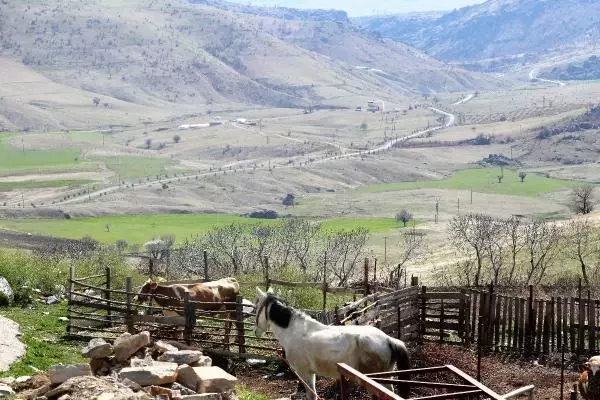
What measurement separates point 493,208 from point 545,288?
3079 inches

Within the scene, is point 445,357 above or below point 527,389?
below

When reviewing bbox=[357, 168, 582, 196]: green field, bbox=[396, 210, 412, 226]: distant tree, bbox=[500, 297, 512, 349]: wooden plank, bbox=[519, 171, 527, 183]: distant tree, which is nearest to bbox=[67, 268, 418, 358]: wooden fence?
bbox=[500, 297, 512, 349]: wooden plank

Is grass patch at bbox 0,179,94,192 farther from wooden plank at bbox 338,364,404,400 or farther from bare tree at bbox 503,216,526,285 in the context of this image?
wooden plank at bbox 338,364,404,400

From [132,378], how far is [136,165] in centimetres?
13472

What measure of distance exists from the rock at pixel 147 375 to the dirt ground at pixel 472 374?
3.68m

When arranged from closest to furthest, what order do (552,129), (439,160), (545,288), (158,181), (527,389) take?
(527,389) → (545,288) → (158,181) → (439,160) → (552,129)

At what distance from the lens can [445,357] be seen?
1852 cm

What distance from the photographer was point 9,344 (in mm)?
18297

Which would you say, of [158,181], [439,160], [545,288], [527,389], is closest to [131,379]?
[527,389]

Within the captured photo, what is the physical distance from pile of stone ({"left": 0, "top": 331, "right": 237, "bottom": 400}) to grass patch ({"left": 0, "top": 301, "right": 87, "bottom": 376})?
7.29ft

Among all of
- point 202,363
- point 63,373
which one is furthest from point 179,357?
point 63,373

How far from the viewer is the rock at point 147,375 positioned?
13.4 m

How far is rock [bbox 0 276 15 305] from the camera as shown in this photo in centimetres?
2370

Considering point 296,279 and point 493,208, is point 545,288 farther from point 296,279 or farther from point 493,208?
point 493,208
